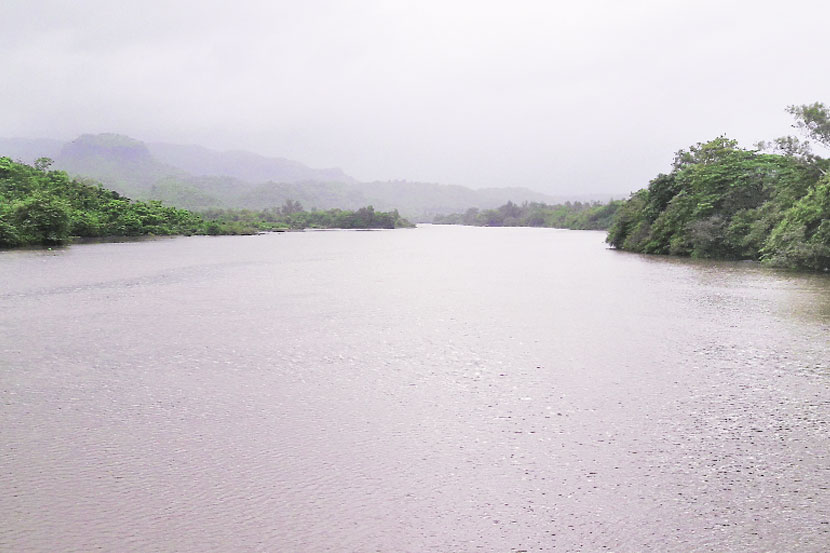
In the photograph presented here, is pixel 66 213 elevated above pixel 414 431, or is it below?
above

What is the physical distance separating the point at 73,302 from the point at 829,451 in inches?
760

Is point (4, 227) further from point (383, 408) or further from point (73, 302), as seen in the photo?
point (383, 408)

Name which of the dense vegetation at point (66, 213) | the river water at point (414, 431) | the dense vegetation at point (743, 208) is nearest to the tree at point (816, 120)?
the dense vegetation at point (743, 208)

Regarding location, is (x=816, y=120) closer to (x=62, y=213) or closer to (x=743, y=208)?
(x=743, y=208)

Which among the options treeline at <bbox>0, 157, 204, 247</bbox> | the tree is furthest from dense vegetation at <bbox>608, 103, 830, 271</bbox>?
treeline at <bbox>0, 157, 204, 247</bbox>

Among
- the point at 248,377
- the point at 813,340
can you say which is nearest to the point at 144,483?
the point at 248,377

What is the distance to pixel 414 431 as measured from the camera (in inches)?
290

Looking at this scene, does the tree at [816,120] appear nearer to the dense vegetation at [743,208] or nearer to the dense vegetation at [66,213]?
the dense vegetation at [743,208]

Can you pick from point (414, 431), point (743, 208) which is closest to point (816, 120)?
point (743, 208)

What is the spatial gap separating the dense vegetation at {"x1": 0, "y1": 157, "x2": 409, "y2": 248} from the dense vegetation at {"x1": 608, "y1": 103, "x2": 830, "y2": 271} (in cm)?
4651

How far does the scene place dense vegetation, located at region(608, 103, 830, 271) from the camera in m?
31.0

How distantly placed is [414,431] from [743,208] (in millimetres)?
41898

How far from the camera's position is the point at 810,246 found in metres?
29.6

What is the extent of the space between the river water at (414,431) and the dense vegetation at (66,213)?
1306 inches
